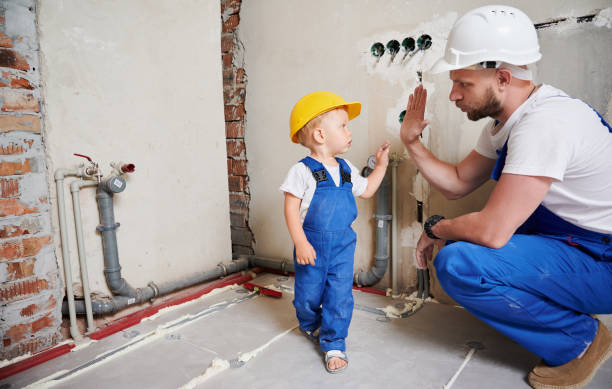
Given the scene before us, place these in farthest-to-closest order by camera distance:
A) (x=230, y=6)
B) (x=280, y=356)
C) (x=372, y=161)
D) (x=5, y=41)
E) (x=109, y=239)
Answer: (x=230, y=6) < (x=372, y=161) < (x=109, y=239) < (x=280, y=356) < (x=5, y=41)

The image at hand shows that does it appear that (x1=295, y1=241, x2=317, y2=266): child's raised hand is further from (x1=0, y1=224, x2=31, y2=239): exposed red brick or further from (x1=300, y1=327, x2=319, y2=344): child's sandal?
(x1=0, y1=224, x2=31, y2=239): exposed red brick

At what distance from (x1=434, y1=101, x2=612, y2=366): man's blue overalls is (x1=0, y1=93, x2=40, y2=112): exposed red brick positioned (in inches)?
66.9

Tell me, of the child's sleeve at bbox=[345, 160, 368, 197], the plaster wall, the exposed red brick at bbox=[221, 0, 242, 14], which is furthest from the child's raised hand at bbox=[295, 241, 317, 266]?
the exposed red brick at bbox=[221, 0, 242, 14]

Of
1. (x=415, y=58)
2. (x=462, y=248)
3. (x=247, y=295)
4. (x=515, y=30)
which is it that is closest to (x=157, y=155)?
(x=247, y=295)

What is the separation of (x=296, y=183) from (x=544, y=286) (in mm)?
927

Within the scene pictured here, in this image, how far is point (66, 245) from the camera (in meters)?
1.65

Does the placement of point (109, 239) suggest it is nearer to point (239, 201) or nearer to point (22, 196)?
point (22, 196)

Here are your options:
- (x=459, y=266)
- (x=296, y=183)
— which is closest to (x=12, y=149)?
(x=296, y=183)

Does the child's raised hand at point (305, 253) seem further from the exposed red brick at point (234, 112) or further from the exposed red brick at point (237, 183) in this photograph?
the exposed red brick at point (234, 112)

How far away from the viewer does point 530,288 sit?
128 cm

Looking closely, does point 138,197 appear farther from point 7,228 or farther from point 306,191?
point 306,191

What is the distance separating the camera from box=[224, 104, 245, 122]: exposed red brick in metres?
2.61

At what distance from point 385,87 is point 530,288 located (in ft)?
3.90

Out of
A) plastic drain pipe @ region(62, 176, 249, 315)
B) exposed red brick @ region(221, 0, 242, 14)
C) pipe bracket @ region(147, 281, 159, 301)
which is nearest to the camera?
plastic drain pipe @ region(62, 176, 249, 315)
